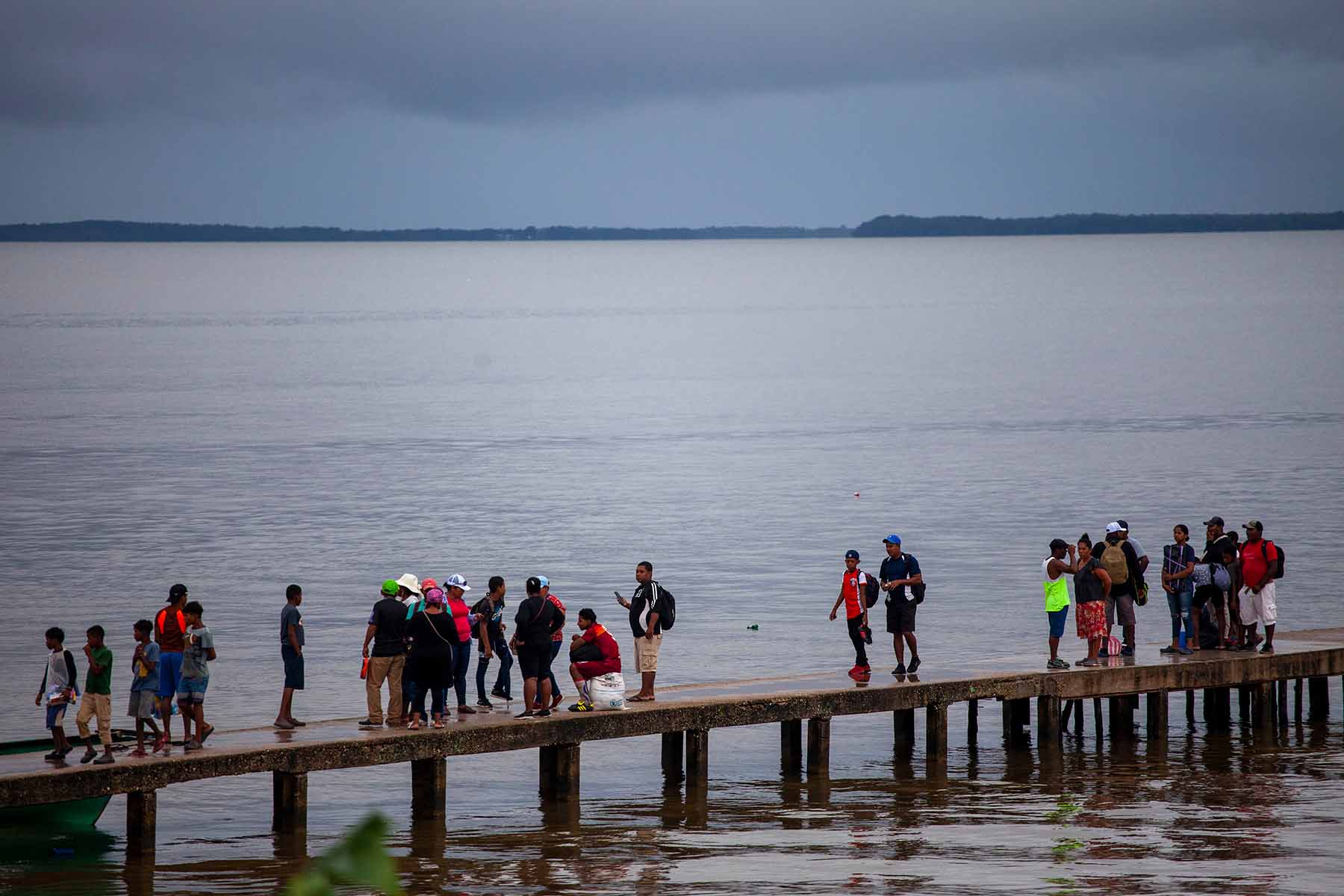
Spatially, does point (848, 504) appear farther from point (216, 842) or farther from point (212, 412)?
point (212, 412)

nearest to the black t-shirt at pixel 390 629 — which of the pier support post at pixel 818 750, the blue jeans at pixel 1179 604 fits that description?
the pier support post at pixel 818 750

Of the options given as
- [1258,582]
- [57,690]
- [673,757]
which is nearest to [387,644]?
[57,690]

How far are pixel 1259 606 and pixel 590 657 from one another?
387 inches

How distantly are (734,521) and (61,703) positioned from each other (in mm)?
36230

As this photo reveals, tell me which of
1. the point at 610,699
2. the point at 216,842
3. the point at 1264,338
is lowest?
the point at 216,842

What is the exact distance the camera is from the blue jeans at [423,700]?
20.5m

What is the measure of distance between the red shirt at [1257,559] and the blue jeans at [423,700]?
11072 millimetres

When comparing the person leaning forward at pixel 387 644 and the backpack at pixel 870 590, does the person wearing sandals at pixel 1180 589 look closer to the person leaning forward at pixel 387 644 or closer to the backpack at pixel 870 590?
the backpack at pixel 870 590

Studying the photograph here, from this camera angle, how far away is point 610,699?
21328mm

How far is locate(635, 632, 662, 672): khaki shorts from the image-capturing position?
2130cm

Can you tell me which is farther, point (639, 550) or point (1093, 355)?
point (1093, 355)

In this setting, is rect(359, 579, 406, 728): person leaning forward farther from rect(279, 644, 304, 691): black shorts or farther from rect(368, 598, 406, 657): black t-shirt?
rect(279, 644, 304, 691): black shorts

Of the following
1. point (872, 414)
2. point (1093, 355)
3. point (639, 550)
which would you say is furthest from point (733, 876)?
point (1093, 355)

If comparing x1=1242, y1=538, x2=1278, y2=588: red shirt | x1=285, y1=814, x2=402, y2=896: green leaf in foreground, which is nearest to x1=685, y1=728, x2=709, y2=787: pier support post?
x1=1242, y1=538, x2=1278, y2=588: red shirt
